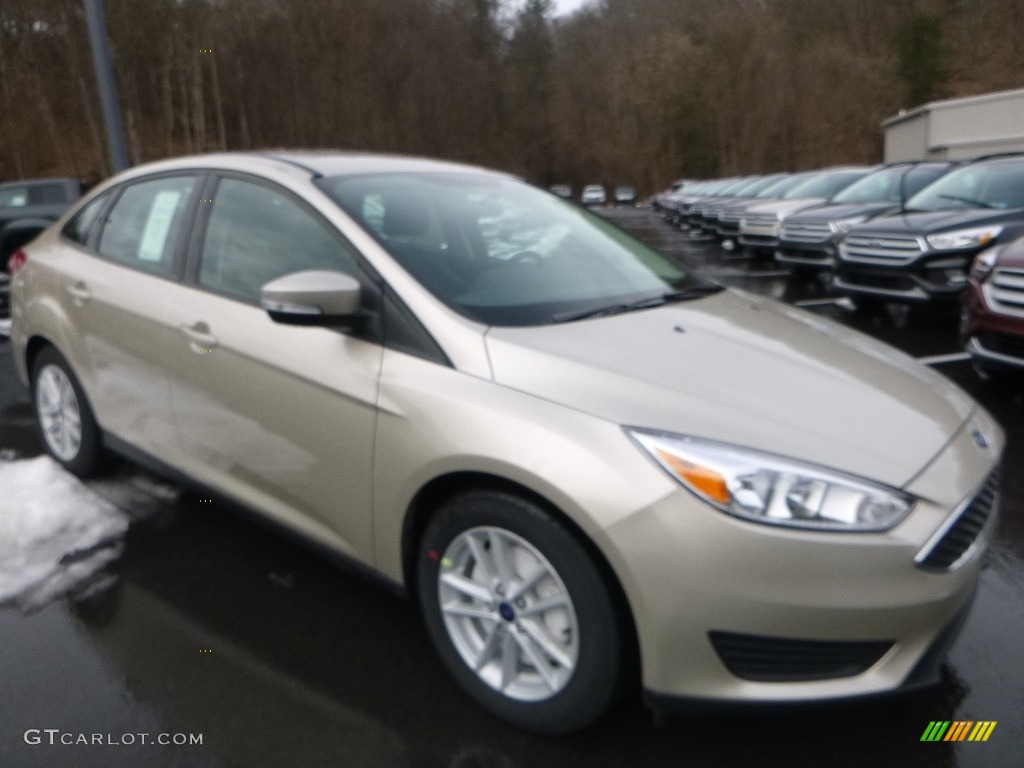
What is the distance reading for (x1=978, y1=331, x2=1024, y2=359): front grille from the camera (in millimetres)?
5031

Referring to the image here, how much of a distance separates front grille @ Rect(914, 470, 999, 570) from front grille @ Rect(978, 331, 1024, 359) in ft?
10.1

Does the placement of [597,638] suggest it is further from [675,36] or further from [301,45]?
[675,36]

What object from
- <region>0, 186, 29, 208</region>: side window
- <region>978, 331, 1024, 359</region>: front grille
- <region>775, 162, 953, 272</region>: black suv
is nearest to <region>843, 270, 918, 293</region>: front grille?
<region>775, 162, 953, 272</region>: black suv

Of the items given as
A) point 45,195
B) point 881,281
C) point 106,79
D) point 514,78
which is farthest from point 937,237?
point 514,78

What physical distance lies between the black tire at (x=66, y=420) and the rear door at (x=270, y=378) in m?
0.93

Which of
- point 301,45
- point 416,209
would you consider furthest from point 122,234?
point 301,45

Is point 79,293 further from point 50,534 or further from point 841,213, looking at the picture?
point 841,213

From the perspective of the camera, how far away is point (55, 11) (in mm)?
31406

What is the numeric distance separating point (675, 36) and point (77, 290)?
70277 mm

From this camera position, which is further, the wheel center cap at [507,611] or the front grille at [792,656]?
the wheel center cap at [507,611]

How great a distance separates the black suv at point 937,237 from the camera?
7.70 meters

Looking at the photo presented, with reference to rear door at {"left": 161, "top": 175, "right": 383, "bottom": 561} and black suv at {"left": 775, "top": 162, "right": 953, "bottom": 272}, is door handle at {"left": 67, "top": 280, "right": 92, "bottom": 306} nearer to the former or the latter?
rear door at {"left": 161, "top": 175, "right": 383, "bottom": 561}

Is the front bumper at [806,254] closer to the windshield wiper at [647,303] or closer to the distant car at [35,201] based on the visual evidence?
the windshield wiper at [647,303]

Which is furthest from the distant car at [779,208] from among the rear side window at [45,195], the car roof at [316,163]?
the rear side window at [45,195]
